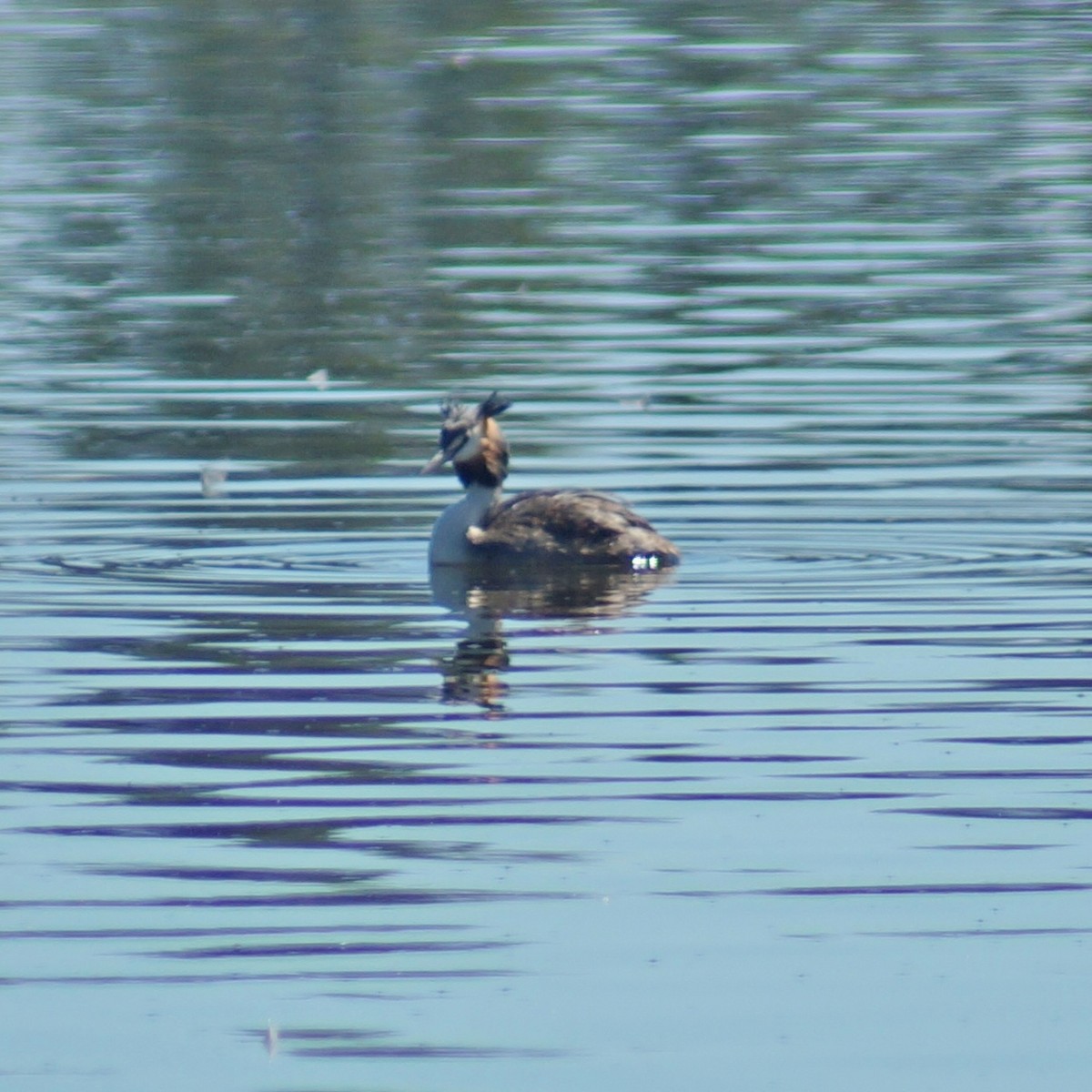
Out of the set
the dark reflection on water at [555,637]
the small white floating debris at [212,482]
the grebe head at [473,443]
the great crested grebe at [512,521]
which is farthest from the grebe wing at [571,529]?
the small white floating debris at [212,482]

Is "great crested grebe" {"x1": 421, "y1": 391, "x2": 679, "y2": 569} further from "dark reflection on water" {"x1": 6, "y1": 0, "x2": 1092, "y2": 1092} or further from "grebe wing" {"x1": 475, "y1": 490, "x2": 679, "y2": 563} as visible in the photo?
"dark reflection on water" {"x1": 6, "y1": 0, "x2": 1092, "y2": 1092}

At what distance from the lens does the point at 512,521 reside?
14883 millimetres

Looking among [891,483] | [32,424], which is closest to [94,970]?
[891,483]

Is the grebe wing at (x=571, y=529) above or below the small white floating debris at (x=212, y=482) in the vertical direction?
above

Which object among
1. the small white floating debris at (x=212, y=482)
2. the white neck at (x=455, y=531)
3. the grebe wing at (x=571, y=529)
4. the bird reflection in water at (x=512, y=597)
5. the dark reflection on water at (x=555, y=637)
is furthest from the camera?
the small white floating debris at (x=212, y=482)

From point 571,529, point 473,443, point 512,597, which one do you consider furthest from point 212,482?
point 512,597

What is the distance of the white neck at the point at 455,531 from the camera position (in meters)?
14.5

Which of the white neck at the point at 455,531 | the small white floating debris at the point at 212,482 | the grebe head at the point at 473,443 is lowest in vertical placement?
the small white floating debris at the point at 212,482

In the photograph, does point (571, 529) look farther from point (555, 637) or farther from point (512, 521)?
point (555, 637)

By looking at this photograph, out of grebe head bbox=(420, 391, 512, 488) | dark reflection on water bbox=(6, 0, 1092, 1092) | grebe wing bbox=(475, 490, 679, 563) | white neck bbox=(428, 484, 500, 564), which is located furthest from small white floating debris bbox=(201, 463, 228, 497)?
grebe wing bbox=(475, 490, 679, 563)

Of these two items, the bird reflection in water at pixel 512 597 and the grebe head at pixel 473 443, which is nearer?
the bird reflection in water at pixel 512 597

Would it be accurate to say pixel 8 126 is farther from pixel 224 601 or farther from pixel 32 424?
pixel 224 601

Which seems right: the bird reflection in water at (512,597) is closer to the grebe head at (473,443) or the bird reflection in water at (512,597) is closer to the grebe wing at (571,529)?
the grebe wing at (571,529)

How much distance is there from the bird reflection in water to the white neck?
0.26 feet
